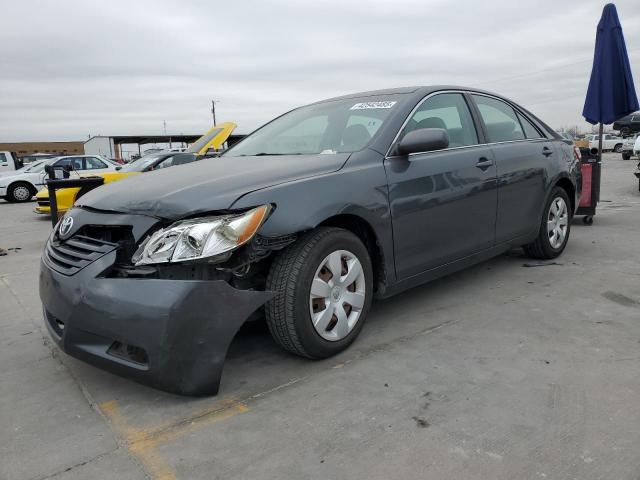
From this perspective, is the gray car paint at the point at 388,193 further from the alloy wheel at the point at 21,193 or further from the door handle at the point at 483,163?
the alloy wheel at the point at 21,193

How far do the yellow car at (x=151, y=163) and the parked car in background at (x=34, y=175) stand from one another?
295 centimetres

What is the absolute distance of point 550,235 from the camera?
4879 mm

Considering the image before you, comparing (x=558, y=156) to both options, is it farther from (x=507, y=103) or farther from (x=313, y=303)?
(x=313, y=303)

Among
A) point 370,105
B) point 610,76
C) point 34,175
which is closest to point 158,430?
point 370,105

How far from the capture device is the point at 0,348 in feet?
10.9

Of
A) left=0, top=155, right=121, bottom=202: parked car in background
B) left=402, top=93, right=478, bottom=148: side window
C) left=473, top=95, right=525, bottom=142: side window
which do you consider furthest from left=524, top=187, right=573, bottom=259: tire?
left=0, top=155, right=121, bottom=202: parked car in background

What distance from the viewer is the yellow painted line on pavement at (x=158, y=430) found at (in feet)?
6.67

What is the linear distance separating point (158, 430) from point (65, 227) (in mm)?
1261

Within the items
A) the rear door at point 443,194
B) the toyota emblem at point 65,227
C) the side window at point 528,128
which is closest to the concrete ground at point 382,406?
the rear door at point 443,194

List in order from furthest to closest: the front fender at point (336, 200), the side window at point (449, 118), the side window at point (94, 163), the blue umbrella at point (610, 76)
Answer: the side window at point (94, 163) → the blue umbrella at point (610, 76) → the side window at point (449, 118) → the front fender at point (336, 200)

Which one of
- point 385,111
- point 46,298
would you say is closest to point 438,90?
point 385,111

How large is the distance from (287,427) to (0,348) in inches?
85.8

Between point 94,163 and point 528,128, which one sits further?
point 94,163

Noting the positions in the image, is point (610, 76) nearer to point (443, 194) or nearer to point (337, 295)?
point (443, 194)
